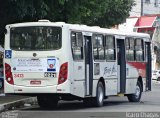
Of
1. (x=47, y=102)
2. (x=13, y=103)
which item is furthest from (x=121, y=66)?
(x=13, y=103)

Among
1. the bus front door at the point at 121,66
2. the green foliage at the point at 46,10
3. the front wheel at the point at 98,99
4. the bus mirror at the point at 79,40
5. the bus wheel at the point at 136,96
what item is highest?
the green foliage at the point at 46,10

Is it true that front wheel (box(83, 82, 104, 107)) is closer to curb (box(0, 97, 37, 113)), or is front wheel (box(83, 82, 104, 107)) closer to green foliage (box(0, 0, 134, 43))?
curb (box(0, 97, 37, 113))

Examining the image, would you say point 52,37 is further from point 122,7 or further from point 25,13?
point 122,7

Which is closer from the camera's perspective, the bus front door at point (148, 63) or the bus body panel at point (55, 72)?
the bus body panel at point (55, 72)

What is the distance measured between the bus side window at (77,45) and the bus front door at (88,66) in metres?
0.40

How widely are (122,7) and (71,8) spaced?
18.5m

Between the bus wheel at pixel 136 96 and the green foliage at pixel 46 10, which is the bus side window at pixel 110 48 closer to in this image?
the green foliage at pixel 46 10

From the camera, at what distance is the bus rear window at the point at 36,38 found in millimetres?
19328

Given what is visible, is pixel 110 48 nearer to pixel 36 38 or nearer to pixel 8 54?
pixel 36 38

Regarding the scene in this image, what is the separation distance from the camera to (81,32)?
20.2 meters

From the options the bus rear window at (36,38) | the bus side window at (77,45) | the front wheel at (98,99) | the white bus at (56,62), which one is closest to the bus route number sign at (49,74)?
the white bus at (56,62)

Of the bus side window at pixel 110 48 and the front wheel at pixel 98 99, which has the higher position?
the bus side window at pixel 110 48

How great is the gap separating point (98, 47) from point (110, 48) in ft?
3.54

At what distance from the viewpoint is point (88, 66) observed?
67.7 feet
